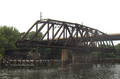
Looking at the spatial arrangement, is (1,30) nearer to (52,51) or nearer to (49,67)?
(52,51)

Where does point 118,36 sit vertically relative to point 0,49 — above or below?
above

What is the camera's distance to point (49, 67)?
45.8m

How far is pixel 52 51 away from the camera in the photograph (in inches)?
2813

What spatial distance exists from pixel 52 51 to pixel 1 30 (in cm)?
2309

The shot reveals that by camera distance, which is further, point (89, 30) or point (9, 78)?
point (89, 30)

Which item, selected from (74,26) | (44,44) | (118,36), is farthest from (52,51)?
(118,36)

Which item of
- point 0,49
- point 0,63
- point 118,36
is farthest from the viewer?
point 118,36

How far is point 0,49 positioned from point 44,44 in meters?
14.8

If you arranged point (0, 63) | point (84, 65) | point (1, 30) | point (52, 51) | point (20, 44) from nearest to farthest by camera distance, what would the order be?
point (20, 44), point (0, 63), point (84, 65), point (1, 30), point (52, 51)

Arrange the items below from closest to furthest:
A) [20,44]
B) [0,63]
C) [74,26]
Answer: [20,44] → [0,63] → [74,26]

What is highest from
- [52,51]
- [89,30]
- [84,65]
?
[89,30]

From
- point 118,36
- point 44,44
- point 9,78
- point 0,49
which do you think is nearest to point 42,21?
point 44,44

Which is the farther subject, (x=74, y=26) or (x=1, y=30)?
(x=1, y=30)

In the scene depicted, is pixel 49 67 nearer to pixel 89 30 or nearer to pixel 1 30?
pixel 89 30
